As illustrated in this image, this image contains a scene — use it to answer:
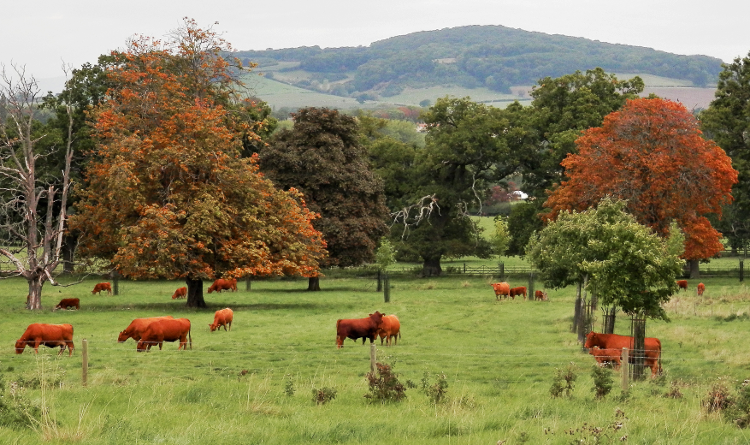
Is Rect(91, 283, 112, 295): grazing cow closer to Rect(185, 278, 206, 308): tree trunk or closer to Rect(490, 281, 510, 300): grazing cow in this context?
Rect(185, 278, 206, 308): tree trunk

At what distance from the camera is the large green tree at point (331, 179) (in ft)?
162

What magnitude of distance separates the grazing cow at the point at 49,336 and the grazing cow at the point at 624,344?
14.5m

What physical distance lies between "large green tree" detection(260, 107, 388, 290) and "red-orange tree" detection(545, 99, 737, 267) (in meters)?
11.5

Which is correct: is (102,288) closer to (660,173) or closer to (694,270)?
(660,173)

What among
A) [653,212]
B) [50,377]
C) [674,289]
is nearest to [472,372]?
[674,289]

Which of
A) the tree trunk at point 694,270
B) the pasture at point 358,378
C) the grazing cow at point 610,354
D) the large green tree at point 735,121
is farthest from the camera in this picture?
the tree trunk at point 694,270

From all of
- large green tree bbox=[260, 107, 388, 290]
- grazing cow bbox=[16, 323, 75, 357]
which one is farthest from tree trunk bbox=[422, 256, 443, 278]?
grazing cow bbox=[16, 323, 75, 357]

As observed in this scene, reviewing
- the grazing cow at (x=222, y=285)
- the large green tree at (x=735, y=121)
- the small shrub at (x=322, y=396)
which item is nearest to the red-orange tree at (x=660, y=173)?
the large green tree at (x=735, y=121)

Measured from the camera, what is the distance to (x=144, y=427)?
1206 centimetres

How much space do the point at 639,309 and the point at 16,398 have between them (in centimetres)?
1537

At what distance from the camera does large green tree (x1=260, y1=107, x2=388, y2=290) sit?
49.2 meters

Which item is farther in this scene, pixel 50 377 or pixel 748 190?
pixel 748 190

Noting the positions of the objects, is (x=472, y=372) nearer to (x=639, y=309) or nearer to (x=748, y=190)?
(x=639, y=309)

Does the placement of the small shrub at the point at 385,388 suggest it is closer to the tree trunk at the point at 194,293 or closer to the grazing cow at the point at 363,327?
the grazing cow at the point at 363,327
